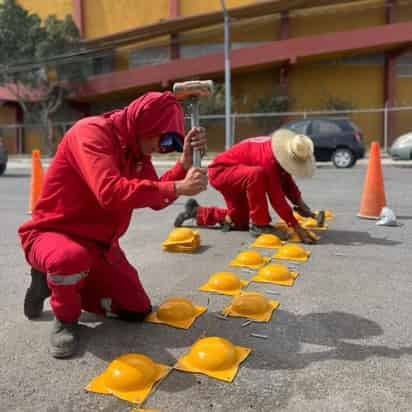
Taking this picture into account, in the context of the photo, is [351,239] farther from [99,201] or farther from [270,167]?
[99,201]

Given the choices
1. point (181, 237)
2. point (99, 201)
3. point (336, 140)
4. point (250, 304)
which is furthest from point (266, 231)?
point (336, 140)

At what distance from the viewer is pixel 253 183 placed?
17.6ft

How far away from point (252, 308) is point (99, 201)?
136 cm

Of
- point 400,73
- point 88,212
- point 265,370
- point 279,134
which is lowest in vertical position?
point 265,370

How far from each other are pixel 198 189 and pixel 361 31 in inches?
994

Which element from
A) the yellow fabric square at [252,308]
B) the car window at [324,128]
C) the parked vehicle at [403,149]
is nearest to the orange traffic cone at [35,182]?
the yellow fabric square at [252,308]

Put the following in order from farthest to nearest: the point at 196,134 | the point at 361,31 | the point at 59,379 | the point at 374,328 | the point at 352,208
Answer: the point at 361,31 → the point at 352,208 → the point at 374,328 → the point at 196,134 → the point at 59,379

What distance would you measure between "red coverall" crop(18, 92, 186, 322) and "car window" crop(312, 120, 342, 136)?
12977mm

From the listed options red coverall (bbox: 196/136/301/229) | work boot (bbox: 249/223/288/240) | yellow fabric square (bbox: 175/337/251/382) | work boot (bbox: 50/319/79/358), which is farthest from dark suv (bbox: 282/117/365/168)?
work boot (bbox: 50/319/79/358)

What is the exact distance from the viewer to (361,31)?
24.8 meters

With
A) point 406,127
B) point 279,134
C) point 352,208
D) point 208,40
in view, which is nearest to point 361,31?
point 406,127

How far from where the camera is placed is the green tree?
26.0 meters

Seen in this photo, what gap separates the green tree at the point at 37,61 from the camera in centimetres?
2595

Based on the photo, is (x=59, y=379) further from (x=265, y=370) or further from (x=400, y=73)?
(x=400, y=73)
